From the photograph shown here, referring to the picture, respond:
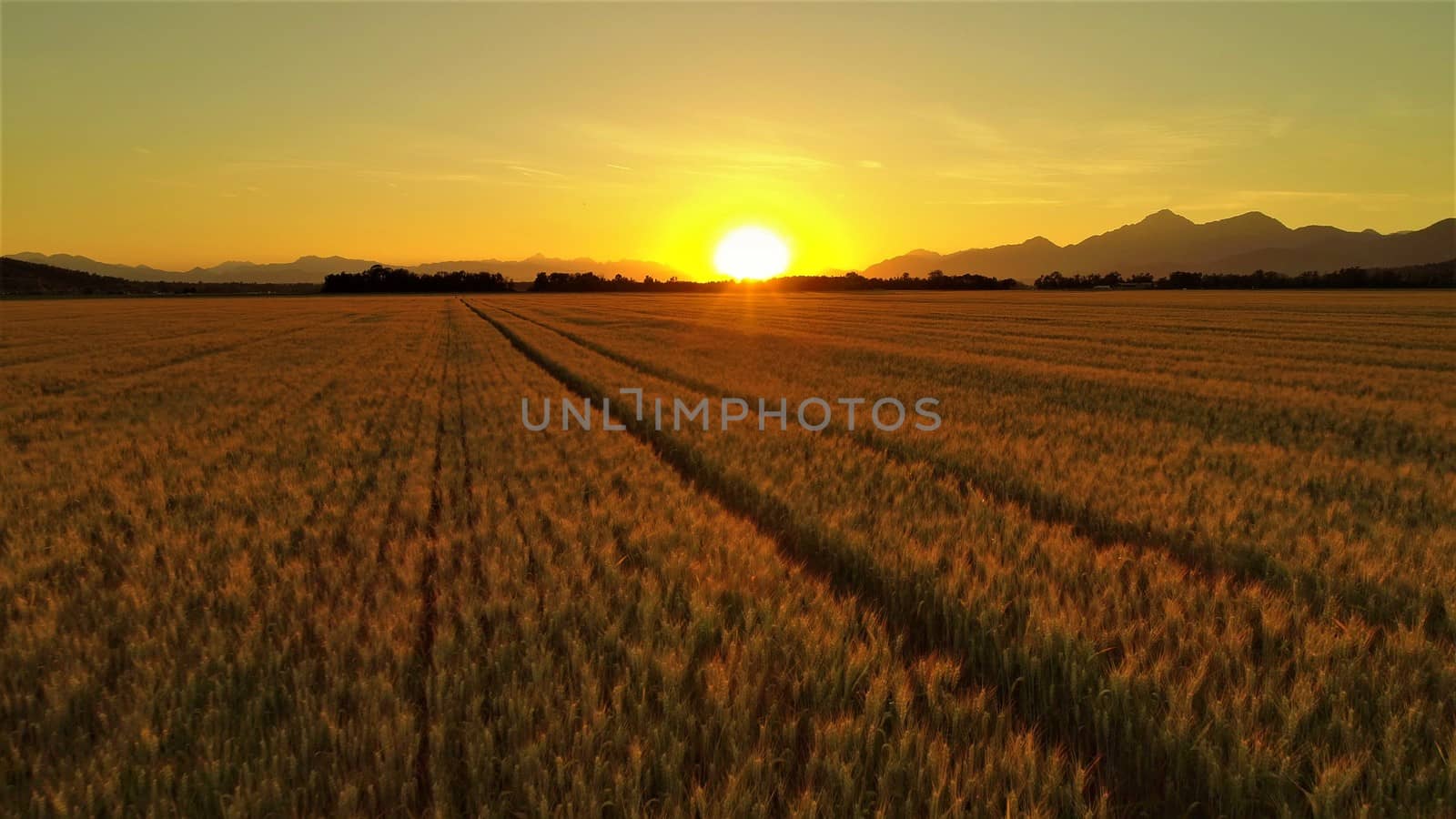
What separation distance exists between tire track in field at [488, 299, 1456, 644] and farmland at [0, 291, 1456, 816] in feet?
0.11

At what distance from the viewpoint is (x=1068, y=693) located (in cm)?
306

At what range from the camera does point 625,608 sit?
3.73 metres

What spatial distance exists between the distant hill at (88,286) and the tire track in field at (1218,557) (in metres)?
180

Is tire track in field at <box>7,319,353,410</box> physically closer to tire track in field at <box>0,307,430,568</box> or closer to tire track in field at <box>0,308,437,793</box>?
tire track in field at <box>0,307,430,568</box>

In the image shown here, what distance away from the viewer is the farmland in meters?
2.40

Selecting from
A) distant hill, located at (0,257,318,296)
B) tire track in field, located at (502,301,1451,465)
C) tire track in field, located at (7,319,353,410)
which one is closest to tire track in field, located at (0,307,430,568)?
tire track in field, located at (7,319,353,410)

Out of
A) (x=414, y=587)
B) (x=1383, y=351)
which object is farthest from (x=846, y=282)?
(x=414, y=587)

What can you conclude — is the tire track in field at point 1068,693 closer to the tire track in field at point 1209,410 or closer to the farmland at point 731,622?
the farmland at point 731,622

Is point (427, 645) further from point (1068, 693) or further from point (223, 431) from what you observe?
point (223, 431)

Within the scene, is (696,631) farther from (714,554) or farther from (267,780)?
(267,780)

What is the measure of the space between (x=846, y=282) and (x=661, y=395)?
420ft

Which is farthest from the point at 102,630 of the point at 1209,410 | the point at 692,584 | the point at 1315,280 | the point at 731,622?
the point at 1315,280

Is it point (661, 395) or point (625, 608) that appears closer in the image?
point (625, 608)

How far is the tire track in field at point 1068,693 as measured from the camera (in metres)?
2.46
